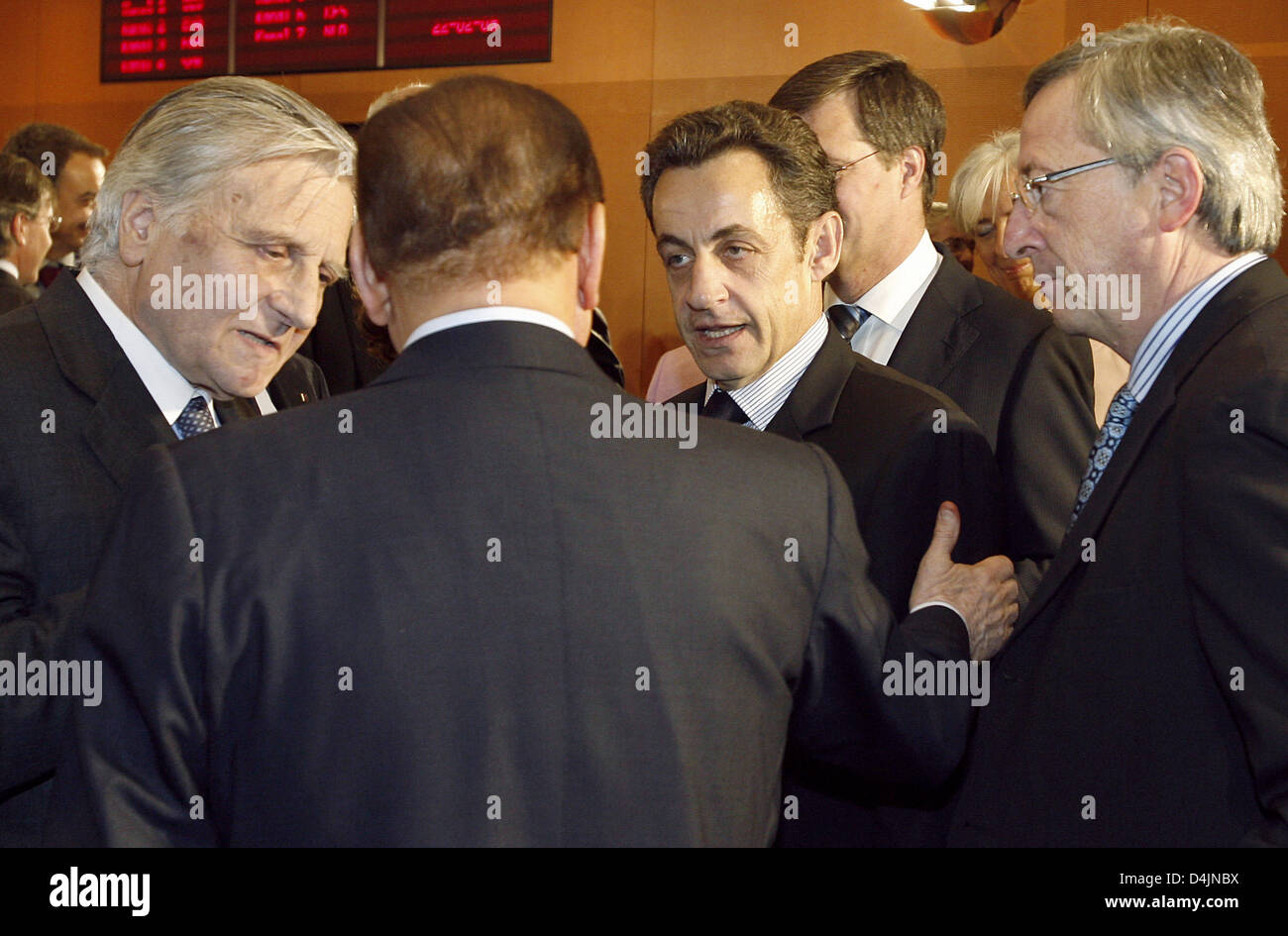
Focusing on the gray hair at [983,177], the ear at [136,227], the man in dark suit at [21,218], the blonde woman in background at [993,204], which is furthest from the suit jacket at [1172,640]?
the man in dark suit at [21,218]

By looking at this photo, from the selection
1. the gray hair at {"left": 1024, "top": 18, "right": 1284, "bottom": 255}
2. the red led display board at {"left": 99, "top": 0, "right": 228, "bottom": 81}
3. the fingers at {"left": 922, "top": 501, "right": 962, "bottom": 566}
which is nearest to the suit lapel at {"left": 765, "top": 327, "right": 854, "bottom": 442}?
the fingers at {"left": 922, "top": 501, "right": 962, "bottom": 566}

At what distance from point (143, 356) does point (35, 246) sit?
3.24 m

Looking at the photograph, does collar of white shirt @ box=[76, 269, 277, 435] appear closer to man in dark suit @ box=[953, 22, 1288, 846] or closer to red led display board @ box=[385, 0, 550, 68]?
man in dark suit @ box=[953, 22, 1288, 846]

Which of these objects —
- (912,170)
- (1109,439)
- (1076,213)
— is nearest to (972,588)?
(1109,439)

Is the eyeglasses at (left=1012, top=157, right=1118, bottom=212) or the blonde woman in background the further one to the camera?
the blonde woman in background

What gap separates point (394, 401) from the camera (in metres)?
1.16

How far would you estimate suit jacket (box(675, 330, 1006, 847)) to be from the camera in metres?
1.75

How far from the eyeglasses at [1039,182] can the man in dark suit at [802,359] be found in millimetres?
A: 315

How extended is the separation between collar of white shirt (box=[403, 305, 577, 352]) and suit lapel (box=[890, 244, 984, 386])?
1266 mm

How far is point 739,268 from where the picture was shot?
1.96 meters

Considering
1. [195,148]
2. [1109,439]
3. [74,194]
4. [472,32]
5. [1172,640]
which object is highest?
[472,32]

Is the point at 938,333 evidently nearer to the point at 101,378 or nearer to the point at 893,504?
the point at 893,504

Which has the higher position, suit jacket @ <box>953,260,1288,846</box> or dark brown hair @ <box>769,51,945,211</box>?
dark brown hair @ <box>769,51,945,211</box>
